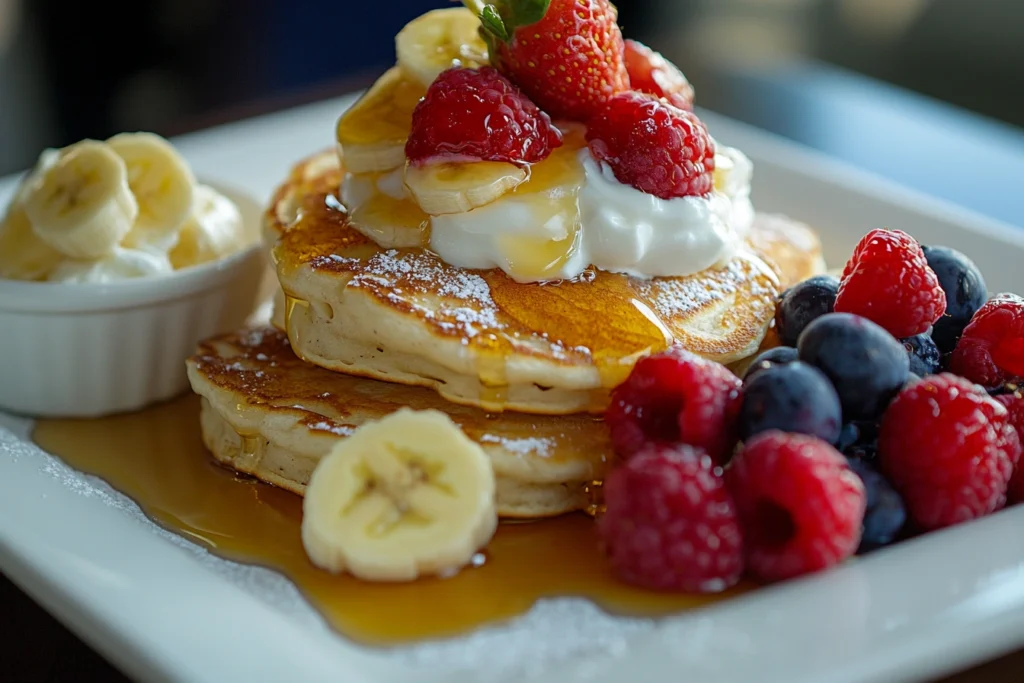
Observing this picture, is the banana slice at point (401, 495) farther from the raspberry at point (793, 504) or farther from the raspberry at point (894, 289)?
the raspberry at point (894, 289)

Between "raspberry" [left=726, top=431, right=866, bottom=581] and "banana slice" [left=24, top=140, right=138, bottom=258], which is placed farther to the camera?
"banana slice" [left=24, top=140, right=138, bottom=258]

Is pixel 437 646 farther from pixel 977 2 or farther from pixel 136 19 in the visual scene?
pixel 977 2

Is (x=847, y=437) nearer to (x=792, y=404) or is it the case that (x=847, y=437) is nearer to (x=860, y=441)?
(x=860, y=441)

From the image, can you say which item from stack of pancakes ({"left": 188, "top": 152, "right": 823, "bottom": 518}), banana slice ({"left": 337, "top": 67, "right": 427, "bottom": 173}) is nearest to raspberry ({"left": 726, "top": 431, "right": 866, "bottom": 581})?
stack of pancakes ({"left": 188, "top": 152, "right": 823, "bottom": 518})

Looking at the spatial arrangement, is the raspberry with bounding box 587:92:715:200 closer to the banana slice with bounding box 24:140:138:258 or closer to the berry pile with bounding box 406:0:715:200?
the berry pile with bounding box 406:0:715:200

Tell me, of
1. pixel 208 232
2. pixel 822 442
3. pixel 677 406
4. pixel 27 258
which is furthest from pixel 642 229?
pixel 27 258

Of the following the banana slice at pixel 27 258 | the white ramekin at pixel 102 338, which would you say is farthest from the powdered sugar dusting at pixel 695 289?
the banana slice at pixel 27 258
